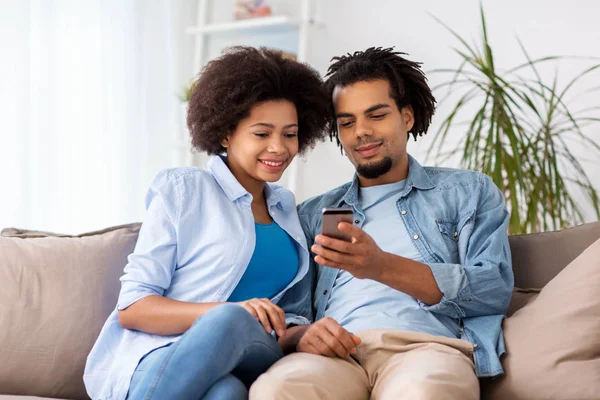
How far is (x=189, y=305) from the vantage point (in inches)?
62.5

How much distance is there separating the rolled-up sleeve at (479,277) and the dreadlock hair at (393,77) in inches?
17.4

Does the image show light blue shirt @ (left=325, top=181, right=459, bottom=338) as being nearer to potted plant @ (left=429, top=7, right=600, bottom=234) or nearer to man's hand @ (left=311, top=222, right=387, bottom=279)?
man's hand @ (left=311, top=222, right=387, bottom=279)

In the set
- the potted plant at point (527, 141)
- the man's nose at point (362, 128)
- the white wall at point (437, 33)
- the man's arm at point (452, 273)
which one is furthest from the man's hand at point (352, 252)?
the white wall at point (437, 33)

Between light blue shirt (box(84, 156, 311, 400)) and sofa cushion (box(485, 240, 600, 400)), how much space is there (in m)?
0.50

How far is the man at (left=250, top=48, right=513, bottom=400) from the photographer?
1.50 m

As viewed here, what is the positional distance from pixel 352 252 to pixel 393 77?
2.23 ft

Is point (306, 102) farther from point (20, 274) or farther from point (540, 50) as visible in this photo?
point (540, 50)

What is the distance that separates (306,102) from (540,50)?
57.3 inches

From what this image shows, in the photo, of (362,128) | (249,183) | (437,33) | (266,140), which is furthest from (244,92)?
(437,33)

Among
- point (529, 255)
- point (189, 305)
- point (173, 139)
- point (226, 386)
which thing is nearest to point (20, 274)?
point (189, 305)

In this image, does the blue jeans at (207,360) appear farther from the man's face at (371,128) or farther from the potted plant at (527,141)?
the potted plant at (527,141)

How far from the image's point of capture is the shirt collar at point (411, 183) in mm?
1974

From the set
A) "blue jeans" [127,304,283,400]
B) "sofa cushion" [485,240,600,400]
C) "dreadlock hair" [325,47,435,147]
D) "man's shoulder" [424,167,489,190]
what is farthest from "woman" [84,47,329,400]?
"sofa cushion" [485,240,600,400]

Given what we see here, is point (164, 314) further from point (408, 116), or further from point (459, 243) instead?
point (408, 116)
